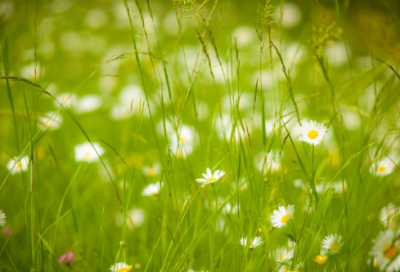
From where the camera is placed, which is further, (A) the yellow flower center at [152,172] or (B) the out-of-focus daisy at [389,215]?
(A) the yellow flower center at [152,172]

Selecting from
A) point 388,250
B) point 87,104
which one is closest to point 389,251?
point 388,250

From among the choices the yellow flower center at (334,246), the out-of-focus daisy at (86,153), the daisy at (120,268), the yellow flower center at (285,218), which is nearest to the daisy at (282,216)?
the yellow flower center at (285,218)

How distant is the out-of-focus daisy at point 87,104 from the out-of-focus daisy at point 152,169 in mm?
713

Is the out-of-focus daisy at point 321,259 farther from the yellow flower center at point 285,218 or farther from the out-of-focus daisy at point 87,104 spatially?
the out-of-focus daisy at point 87,104

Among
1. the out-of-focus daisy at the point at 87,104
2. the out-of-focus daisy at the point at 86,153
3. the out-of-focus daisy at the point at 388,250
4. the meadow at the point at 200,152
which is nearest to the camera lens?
the out-of-focus daisy at the point at 388,250

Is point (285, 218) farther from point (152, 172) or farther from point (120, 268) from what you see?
point (152, 172)

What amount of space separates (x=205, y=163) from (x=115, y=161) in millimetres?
551

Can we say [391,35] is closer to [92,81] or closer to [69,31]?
[92,81]

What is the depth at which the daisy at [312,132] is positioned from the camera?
68 cm

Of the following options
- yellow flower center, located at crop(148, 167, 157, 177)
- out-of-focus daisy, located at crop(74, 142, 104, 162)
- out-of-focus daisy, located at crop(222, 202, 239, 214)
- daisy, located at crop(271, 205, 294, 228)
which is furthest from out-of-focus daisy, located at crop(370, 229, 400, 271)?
out-of-focus daisy, located at crop(74, 142, 104, 162)

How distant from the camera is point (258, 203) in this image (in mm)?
680

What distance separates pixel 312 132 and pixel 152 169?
30.0 inches

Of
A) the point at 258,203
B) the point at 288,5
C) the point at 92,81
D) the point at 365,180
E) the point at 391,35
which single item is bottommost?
the point at 258,203

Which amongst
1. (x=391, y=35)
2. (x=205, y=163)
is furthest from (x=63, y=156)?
(x=391, y=35)
